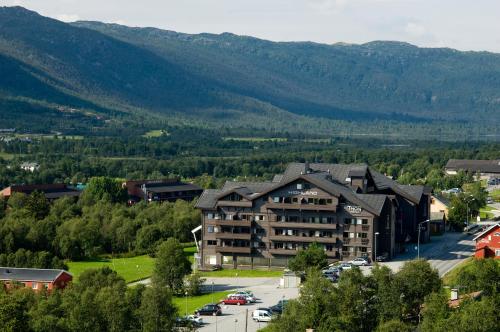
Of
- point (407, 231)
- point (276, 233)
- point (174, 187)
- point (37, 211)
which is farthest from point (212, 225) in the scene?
point (174, 187)

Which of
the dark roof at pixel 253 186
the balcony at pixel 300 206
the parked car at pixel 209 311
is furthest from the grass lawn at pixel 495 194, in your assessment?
the parked car at pixel 209 311

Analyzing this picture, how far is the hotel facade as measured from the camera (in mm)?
94000

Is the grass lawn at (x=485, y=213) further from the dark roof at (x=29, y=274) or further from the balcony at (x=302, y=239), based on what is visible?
the dark roof at (x=29, y=274)

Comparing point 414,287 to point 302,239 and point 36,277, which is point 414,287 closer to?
point 302,239

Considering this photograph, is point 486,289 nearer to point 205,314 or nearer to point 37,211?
point 205,314

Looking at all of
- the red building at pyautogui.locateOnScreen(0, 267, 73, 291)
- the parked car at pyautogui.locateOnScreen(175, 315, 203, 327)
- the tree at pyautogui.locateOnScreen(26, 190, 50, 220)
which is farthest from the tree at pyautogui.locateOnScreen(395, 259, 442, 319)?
the tree at pyautogui.locateOnScreen(26, 190, 50, 220)

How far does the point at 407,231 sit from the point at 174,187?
64.7 metres

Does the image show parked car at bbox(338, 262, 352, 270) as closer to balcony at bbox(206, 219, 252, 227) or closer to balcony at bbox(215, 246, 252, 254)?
balcony at bbox(215, 246, 252, 254)

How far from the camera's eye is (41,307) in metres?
65.1

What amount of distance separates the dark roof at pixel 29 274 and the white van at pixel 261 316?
19053 mm

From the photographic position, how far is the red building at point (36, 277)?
8154 centimetres

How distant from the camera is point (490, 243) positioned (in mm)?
86125

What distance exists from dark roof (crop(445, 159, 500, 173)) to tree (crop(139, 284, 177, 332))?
12358cm

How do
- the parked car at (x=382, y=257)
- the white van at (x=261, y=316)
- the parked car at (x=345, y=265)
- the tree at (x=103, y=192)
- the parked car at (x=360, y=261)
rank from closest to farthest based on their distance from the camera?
the white van at (x=261, y=316) → the parked car at (x=345, y=265) → the parked car at (x=360, y=261) → the parked car at (x=382, y=257) → the tree at (x=103, y=192)
